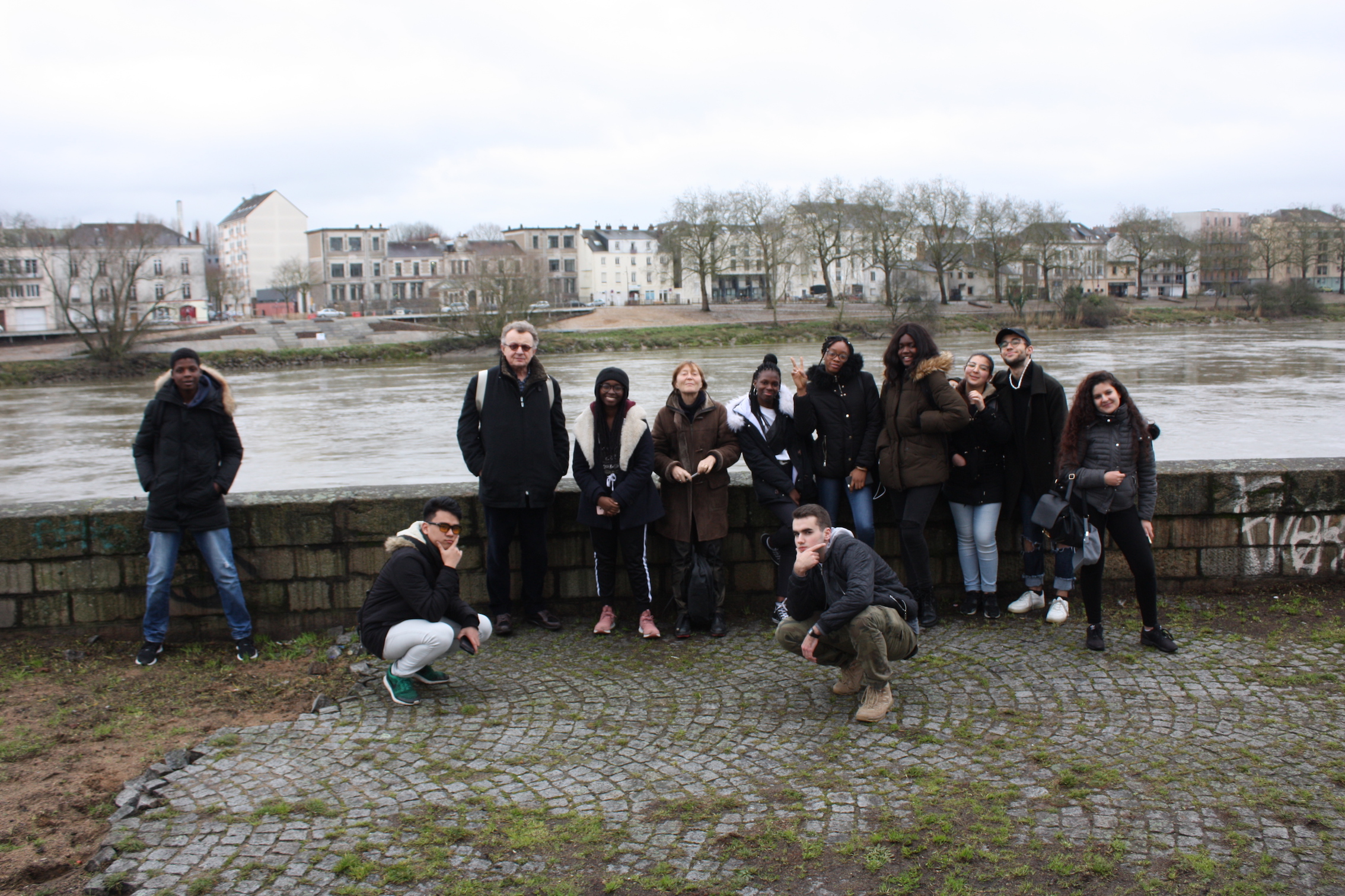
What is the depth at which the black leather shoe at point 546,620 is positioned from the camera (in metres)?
6.21

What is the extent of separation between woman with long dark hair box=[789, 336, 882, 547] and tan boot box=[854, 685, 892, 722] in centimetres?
164

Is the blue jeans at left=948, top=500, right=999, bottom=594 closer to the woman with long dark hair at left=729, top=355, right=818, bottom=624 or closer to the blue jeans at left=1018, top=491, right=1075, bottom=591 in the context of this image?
the blue jeans at left=1018, top=491, right=1075, bottom=591

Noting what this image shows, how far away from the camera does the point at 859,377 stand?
6289 mm

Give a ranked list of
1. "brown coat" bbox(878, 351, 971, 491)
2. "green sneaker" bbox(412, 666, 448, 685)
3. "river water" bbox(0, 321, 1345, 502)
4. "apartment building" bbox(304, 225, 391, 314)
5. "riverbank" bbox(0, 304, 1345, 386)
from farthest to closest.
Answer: "apartment building" bbox(304, 225, 391, 314) → "riverbank" bbox(0, 304, 1345, 386) → "river water" bbox(0, 321, 1345, 502) → "brown coat" bbox(878, 351, 971, 491) → "green sneaker" bbox(412, 666, 448, 685)

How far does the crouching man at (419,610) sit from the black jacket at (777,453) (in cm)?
191

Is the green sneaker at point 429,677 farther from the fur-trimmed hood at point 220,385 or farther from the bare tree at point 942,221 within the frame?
the bare tree at point 942,221

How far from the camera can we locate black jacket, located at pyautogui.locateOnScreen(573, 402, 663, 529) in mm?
6039

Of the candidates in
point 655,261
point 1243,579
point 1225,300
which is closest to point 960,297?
point 1225,300

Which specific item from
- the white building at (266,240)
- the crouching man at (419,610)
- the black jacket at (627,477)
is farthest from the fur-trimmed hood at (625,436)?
the white building at (266,240)

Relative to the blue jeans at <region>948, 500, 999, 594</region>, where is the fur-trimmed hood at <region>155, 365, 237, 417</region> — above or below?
above

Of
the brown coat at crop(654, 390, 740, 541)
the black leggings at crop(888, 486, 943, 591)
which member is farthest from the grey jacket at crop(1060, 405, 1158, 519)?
the brown coat at crop(654, 390, 740, 541)

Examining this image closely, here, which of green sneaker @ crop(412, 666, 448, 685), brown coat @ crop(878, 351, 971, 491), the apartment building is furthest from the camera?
the apartment building

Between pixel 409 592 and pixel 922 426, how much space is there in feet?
10.1

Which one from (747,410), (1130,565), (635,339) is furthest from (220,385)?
(635,339)
